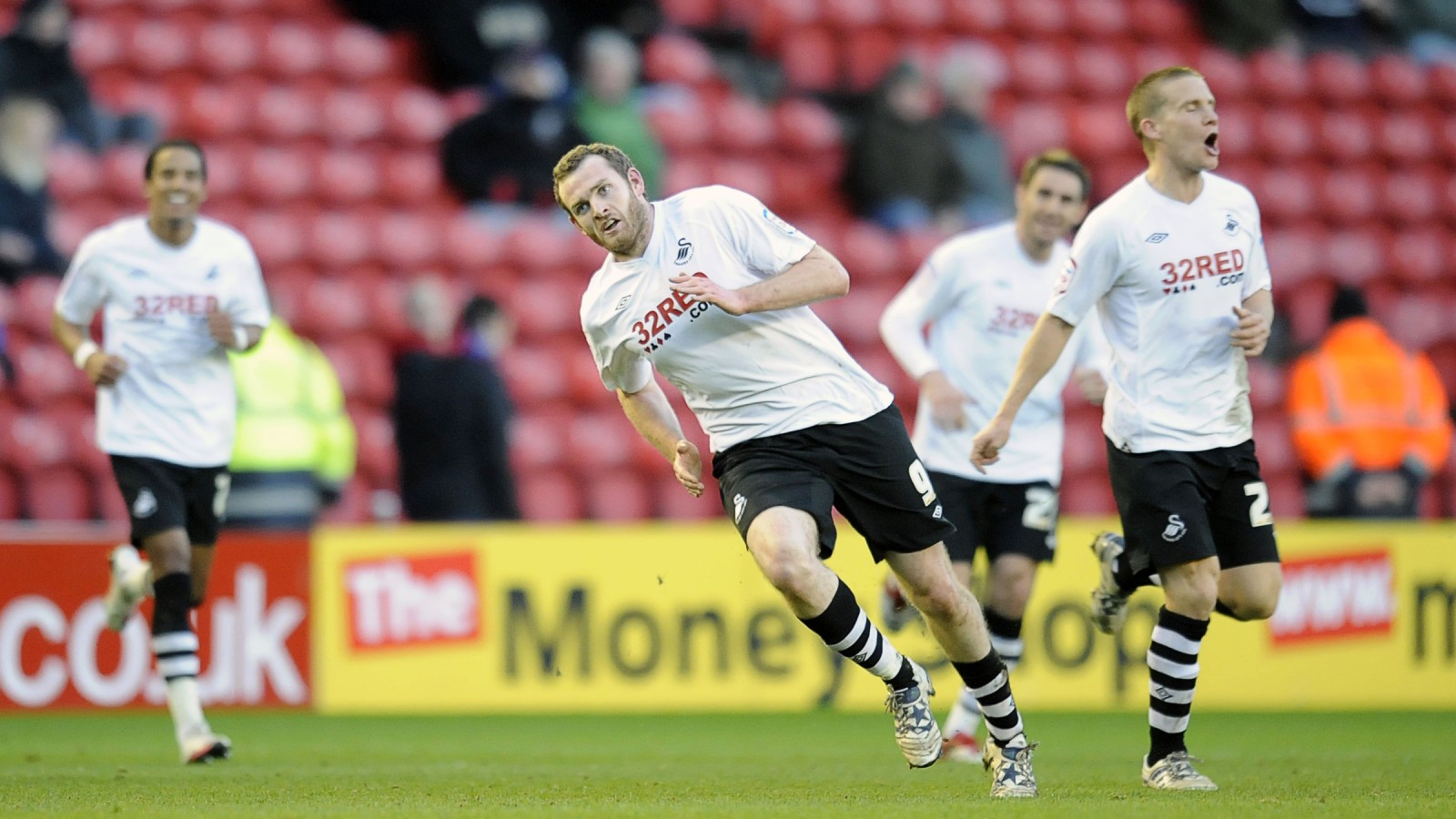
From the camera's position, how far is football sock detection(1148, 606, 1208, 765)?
6406 millimetres

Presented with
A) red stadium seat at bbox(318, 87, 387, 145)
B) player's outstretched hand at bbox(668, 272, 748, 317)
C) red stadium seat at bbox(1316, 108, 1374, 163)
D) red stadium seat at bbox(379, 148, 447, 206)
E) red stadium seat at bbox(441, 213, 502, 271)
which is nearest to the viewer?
player's outstretched hand at bbox(668, 272, 748, 317)

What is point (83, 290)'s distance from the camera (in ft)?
26.7

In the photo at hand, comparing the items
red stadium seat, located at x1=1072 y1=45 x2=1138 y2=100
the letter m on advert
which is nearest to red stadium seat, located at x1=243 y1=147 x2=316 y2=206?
the letter m on advert

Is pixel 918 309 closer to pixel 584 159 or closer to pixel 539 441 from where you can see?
pixel 584 159

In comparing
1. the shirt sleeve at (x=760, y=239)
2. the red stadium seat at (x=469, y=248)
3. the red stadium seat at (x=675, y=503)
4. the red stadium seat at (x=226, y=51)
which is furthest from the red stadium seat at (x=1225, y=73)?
the shirt sleeve at (x=760, y=239)

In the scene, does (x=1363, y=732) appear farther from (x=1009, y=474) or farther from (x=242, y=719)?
(x=242, y=719)

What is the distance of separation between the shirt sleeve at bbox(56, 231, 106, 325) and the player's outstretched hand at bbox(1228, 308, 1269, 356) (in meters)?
4.64

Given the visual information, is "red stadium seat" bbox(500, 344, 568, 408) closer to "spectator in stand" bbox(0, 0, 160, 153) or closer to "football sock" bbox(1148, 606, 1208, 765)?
"spectator in stand" bbox(0, 0, 160, 153)

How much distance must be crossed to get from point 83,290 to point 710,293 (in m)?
3.62

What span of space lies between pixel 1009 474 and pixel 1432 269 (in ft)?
31.6

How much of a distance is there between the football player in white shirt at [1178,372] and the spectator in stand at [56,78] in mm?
8411

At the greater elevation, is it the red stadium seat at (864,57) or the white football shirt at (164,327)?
the red stadium seat at (864,57)

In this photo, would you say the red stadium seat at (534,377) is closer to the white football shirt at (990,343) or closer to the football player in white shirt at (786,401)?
the white football shirt at (990,343)

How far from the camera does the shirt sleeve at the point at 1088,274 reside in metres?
6.36
